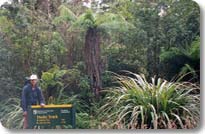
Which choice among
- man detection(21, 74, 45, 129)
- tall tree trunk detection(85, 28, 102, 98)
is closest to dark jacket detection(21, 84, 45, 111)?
man detection(21, 74, 45, 129)

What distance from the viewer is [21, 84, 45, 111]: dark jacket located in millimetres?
1441

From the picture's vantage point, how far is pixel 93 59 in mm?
1433

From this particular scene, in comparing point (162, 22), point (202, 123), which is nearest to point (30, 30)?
point (162, 22)

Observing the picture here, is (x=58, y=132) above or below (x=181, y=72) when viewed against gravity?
below

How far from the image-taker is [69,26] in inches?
56.6

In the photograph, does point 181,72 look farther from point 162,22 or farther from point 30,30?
point 30,30

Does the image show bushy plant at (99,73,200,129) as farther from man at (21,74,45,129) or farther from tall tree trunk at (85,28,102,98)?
man at (21,74,45,129)

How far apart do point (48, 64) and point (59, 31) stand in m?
0.14

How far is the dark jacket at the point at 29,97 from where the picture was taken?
1.44 metres

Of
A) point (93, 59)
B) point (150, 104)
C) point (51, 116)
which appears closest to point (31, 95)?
point (51, 116)

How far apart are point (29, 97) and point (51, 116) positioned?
118 mm

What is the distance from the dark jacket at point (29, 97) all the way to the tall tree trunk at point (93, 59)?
0.71 feet

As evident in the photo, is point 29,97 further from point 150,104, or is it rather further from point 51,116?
point 150,104

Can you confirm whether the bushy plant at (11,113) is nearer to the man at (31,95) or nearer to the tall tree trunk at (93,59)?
the man at (31,95)
